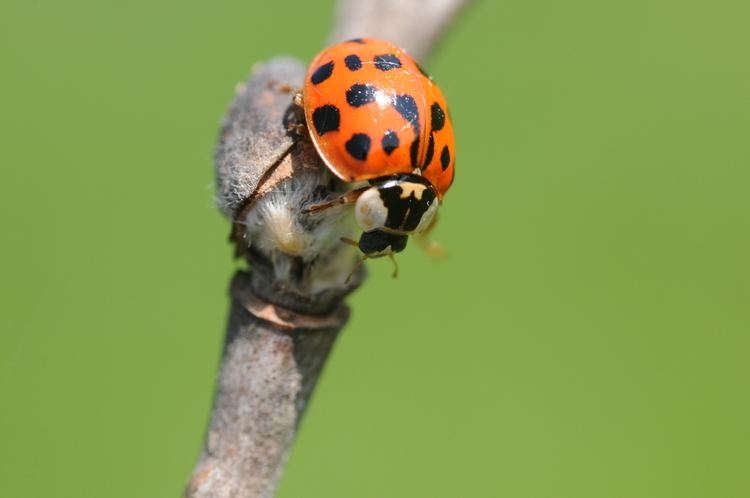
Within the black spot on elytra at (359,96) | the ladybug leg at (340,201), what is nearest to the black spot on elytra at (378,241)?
the ladybug leg at (340,201)

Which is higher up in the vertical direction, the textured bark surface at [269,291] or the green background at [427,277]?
the textured bark surface at [269,291]

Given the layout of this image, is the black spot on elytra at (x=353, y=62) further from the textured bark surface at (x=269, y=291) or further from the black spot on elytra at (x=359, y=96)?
the textured bark surface at (x=269, y=291)

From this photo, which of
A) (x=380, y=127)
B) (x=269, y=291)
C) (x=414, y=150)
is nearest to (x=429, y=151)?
(x=414, y=150)

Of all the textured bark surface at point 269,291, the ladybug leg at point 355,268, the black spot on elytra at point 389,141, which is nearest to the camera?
the textured bark surface at point 269,291

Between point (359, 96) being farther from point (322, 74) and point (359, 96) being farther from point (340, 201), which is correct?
point (340, 201)

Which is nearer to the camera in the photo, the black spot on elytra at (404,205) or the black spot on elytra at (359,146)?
the black spot on elytra at (359,146)

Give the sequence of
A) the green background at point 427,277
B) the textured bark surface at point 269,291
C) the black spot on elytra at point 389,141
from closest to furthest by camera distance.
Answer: the textured bark surface at point 269,291, the black spot on elytra at point 389,141, the green background at point 427,277

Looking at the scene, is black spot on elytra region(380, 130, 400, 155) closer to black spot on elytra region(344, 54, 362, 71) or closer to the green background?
black spot on elytra region(344, 54, 362, 71)

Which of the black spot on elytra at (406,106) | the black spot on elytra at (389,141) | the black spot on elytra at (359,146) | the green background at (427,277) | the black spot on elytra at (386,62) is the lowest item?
the green background at (427,277)
